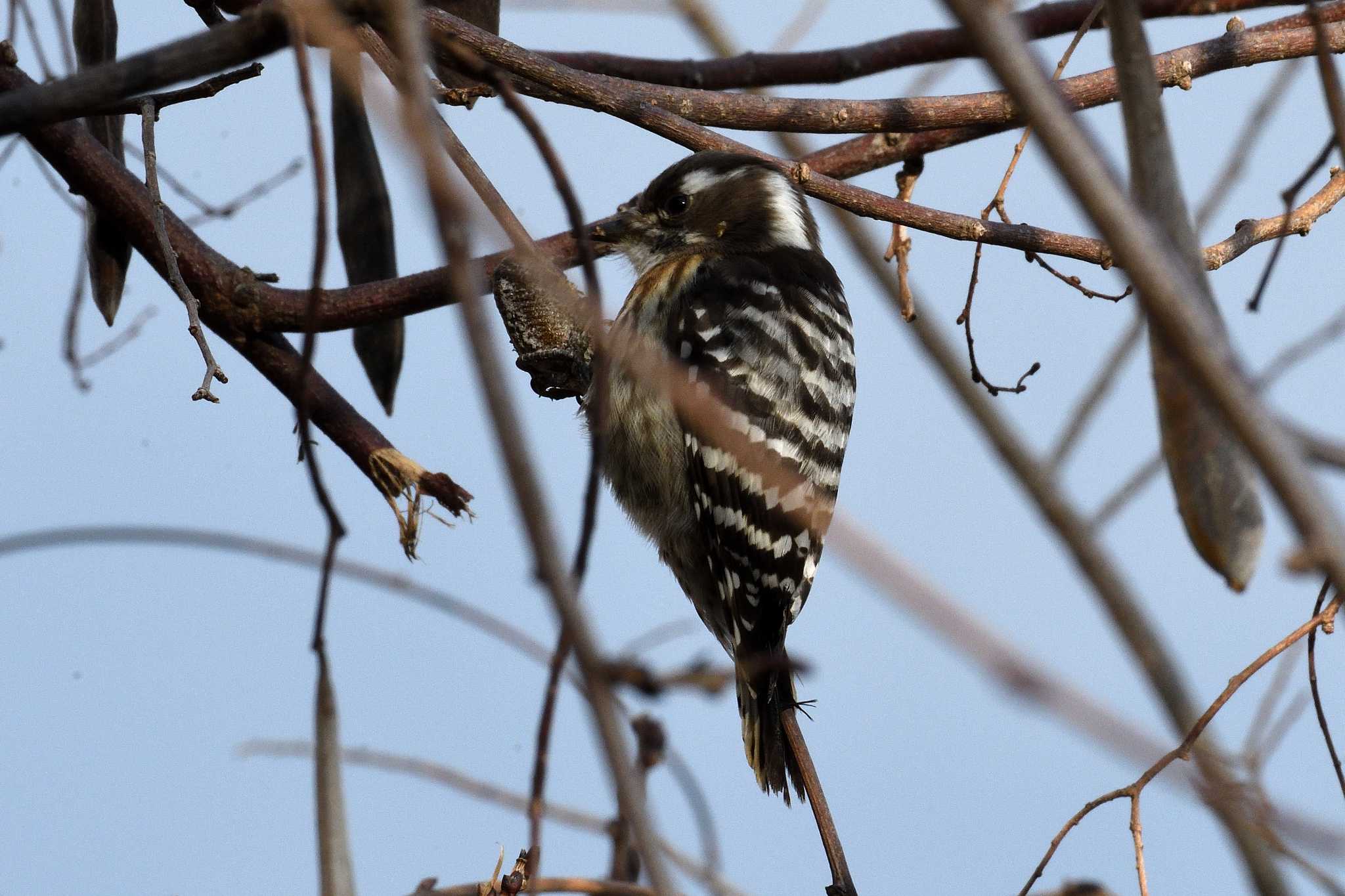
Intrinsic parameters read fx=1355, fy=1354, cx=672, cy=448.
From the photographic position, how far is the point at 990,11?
83 centimetres

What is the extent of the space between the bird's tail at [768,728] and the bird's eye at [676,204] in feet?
5.08

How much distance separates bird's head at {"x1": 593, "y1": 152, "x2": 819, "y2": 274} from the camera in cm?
457

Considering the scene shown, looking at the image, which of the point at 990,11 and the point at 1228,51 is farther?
the point at 1228,51

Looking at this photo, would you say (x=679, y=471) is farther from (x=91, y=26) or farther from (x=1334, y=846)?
(x=1334, y=846)

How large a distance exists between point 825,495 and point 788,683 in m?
0.67

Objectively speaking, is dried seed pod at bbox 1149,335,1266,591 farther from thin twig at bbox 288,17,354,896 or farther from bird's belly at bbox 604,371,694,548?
bird's belly at bbox 604,371,694,548

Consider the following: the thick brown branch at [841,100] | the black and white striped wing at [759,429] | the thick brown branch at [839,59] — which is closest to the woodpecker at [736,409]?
the black and white striped wing at [759,429]

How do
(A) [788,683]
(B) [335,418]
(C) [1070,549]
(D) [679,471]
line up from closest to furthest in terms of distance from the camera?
(C) [1070,549], (B) [335,418], (A) [788,683], (D) [679,471]

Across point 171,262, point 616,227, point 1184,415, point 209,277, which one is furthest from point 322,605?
point 616,227

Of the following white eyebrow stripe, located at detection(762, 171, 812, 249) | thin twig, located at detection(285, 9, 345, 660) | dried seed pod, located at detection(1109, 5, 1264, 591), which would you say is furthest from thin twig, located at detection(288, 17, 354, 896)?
white eyebrow stripe, located at detection(762, 171, 812, 249)

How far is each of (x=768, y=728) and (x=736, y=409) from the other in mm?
946

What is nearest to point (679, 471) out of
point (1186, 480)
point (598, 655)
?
point (1186, 480)

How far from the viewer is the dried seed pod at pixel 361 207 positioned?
12.9 feet

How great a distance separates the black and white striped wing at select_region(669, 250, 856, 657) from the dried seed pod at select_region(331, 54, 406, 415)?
89 centimetres
